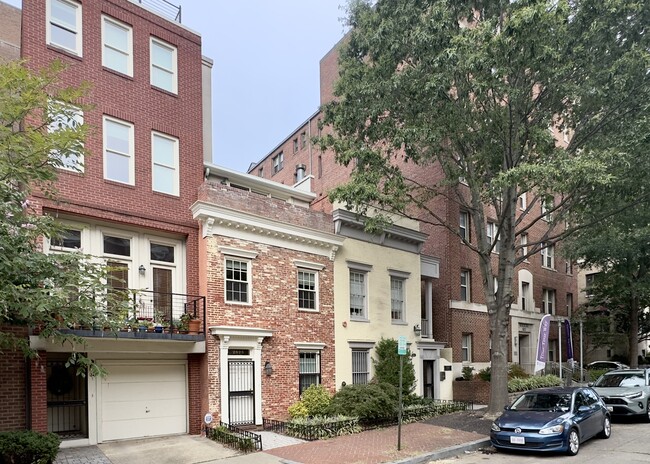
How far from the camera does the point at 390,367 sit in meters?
18.8

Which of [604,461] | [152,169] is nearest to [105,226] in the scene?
[152,169]

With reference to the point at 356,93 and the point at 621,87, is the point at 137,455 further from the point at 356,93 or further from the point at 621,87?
the point at 621,87

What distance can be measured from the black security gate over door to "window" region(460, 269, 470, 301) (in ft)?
43.0

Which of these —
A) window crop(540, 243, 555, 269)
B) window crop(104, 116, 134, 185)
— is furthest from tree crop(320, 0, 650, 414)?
window crop(540, 243, 555, 269)

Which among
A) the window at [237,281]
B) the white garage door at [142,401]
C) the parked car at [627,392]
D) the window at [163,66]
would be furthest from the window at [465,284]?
the window at [163,66]

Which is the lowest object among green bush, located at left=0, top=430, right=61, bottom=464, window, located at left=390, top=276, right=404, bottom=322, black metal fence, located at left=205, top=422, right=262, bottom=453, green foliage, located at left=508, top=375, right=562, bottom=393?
green foliage, located at left=508, top=375, right=562, bottom=393

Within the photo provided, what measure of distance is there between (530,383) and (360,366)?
9.30m

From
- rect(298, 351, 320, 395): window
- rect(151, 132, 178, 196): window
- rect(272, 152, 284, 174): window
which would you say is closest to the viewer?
rect(151, 132, 178, 196): window

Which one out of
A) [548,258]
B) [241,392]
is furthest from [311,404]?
[548,258]

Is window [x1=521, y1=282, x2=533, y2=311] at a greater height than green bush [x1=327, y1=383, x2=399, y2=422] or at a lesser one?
greater

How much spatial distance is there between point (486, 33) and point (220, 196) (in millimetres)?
8640

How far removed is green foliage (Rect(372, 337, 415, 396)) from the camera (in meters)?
18.6

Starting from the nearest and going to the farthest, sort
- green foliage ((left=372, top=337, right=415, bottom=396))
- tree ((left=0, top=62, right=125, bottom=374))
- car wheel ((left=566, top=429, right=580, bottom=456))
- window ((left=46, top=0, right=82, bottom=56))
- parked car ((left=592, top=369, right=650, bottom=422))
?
tree ((left=0, top=62, right=125, bottom=374)), car wheel ((left=566, top=429, right=580, bottom=456)), window ((left=46, top=0, right=82, bottom=56)), parked car ((left=592, top=369, right=650, bottom=422)), green foliage ((left=372, top=337, right=415, bottom=396))

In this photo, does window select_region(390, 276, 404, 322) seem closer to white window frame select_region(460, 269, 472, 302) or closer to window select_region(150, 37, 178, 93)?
white window frame select_region(460, 269, 472, 302)
